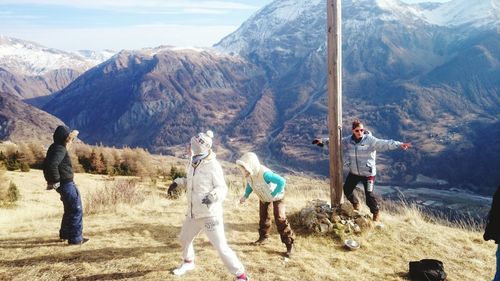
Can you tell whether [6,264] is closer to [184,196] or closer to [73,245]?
[73,245]

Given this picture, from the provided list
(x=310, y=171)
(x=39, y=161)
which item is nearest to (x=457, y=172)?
(x=310, y=171)

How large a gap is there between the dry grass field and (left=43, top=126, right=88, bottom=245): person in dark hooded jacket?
255mm

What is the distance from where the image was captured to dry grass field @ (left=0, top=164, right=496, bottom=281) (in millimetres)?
6414

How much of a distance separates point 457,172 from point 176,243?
14775 cm

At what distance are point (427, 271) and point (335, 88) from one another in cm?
387

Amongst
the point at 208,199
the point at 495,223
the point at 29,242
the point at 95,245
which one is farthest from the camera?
the point at 29,242

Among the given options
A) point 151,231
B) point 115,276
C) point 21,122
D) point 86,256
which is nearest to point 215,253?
point 115,276

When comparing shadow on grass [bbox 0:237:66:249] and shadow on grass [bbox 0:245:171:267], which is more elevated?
shadow on grass [bbox 0:237:66:249]

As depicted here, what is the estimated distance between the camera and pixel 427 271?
21.7 ft

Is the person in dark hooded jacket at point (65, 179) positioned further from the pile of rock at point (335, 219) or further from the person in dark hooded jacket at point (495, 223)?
the person in dark hooded jacket at point (495, 223)

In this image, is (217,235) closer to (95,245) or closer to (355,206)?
(95,245)

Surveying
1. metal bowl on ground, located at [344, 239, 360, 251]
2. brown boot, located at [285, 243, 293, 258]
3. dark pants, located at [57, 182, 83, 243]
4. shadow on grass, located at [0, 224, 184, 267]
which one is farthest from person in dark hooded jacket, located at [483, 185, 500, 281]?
dark pants, located at [57, 182, 83, 243]

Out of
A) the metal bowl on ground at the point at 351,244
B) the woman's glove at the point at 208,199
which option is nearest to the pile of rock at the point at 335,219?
the metal bowl on ground at the point at 351,244

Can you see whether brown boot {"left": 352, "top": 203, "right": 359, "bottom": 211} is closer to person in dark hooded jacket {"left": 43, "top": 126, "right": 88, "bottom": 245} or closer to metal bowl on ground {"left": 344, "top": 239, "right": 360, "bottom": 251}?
metal bowl on ground {"left": 344, "top": 239, "right": 360, "bottom": 251}
